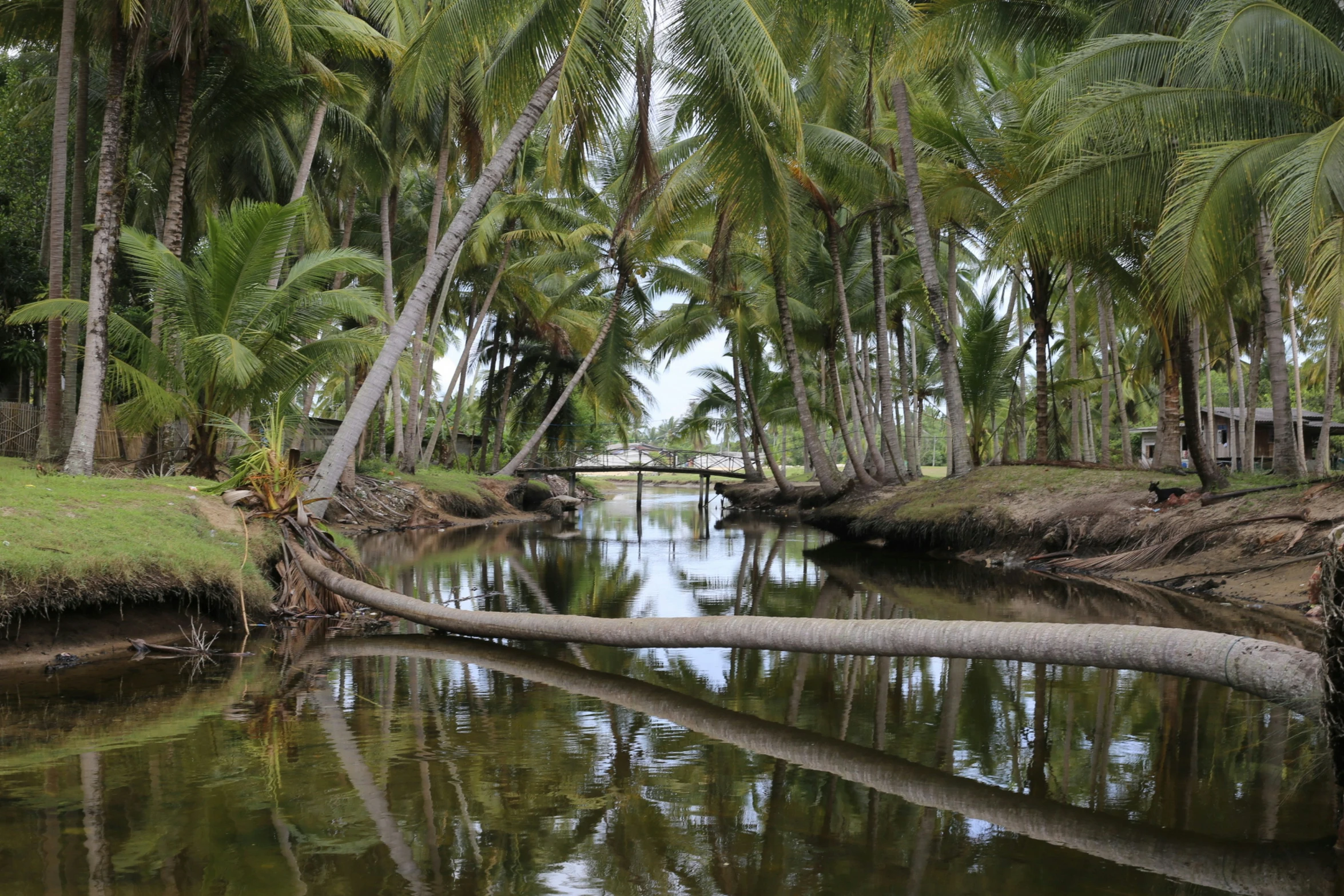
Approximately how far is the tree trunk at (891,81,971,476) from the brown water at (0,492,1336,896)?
33.8 ft

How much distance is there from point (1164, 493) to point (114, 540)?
41.6 feet

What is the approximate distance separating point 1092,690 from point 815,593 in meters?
5.27

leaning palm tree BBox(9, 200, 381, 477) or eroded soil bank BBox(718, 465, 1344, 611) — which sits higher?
leaning palm tree BBox(9, 200, 381, 477)

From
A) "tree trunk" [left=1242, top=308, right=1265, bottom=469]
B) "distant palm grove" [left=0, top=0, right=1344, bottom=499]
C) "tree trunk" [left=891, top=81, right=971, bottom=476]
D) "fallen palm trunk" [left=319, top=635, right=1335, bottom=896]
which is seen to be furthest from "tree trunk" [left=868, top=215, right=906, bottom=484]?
"fallen palm trunk" [left=319, top=635, right=1335, bottom=896]

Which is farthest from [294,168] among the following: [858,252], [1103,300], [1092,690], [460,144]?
[1092,690]

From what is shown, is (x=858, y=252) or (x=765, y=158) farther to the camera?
(x=858, y=252)

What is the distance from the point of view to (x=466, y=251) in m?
27.3

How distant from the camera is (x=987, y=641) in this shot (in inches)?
193

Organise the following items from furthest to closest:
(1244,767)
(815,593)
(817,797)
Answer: (815,593), (1244,767), (817,797)

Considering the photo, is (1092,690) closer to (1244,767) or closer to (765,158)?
(1244,767)

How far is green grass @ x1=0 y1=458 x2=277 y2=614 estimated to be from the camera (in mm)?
6523

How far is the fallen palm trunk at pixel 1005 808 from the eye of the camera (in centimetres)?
343

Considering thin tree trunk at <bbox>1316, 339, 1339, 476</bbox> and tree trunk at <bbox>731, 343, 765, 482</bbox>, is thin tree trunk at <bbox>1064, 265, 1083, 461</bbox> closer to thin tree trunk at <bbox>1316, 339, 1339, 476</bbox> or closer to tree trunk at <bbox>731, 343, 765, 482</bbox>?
thin tree trunk at <bbox>1316, 339, 1339, 476</bbox>

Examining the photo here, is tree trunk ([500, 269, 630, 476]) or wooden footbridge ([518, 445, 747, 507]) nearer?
tree trunk ([500, 269, 630, 476])
